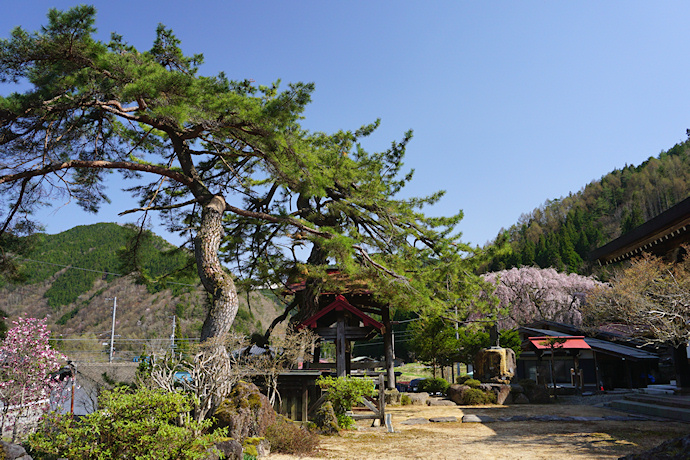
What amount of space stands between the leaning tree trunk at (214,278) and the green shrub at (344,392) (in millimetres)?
2654

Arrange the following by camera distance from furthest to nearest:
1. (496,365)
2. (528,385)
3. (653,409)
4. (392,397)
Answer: (496,365) → (528,385) → (392,397) → (653,409)

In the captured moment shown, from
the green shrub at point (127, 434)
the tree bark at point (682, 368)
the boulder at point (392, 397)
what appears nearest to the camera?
the green shrub at point (127, 434)

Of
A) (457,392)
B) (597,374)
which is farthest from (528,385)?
(597,374)

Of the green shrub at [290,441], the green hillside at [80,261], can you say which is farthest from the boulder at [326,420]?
the green hillside at [80,261]

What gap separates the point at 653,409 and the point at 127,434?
1293cm

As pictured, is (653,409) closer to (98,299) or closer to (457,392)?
(457,392)

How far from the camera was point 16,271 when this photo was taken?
36.7ft

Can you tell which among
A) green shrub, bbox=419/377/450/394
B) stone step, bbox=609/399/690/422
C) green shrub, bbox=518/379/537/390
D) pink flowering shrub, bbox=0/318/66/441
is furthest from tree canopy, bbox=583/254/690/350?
pink flowering shrub, bbox=0/318/66/441

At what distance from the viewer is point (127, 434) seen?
17.1 feet

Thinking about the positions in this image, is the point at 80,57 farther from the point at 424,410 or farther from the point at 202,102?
the point at 424,410

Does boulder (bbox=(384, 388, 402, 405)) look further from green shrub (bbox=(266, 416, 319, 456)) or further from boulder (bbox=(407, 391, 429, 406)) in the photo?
green shrub (bbox=(266, 416, 319, 456))

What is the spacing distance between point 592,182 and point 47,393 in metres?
88.6

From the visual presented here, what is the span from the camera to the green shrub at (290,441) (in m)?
8.15

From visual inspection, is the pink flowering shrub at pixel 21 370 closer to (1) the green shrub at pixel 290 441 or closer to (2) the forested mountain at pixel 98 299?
(1) the green shrub at pixel 290 441
